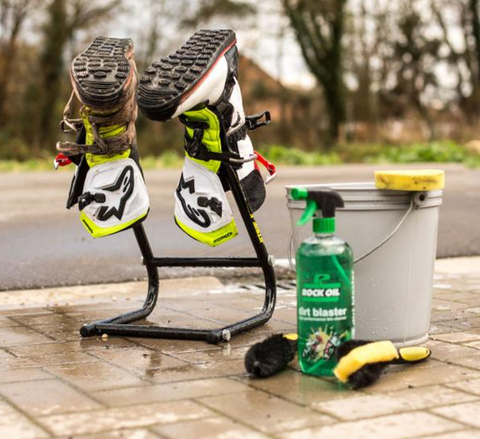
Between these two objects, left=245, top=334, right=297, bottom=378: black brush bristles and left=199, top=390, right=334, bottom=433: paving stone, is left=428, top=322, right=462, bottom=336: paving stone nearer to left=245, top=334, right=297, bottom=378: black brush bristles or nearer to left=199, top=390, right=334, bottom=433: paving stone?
left=245, top=334, right=297, bottom=378: black brush bristles

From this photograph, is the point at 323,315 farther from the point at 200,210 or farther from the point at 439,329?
the point at 439,329

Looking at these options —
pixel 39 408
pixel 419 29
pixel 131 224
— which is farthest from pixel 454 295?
pixel 419 29

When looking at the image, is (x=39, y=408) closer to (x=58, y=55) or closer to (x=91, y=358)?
(x=91, y=358)

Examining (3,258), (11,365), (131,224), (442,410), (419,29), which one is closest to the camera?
(442,410)

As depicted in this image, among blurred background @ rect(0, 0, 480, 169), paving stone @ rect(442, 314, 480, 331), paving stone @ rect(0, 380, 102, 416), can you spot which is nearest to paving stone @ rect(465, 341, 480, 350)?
paving stone @ rect(442, 314, 480, 331)

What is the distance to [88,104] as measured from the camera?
3994 mm

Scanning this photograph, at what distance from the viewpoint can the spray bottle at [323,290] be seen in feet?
11.4

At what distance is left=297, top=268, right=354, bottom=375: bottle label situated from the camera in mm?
3461

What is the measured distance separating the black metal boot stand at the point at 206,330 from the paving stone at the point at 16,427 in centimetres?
124

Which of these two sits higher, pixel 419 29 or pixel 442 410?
pixel 419 29

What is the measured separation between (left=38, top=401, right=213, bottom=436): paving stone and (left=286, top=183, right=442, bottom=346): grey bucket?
44.3 inches

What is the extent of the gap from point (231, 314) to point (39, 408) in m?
1.98

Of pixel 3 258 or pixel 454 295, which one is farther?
pixel 3 258

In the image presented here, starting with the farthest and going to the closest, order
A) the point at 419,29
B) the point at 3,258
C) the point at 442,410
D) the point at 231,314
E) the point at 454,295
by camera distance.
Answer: the point at 419,29 → the point at 3,258 → the point at 454,295 → the point at 231,314 → the point at 442,410
